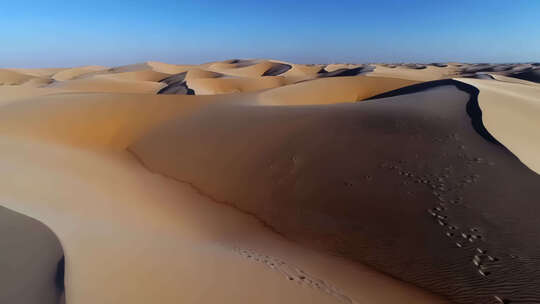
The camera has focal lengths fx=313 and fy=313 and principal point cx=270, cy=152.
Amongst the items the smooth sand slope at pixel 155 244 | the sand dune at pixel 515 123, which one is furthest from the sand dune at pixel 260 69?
the smooth sand slope at pixel 155 244

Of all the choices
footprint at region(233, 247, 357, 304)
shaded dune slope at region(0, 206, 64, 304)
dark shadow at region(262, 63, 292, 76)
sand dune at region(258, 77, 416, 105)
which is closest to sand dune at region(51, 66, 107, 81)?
dark shadow at region(262, 63, 292, 76)

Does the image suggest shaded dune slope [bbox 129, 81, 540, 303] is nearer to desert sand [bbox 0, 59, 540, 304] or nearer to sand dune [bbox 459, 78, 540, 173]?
desert sand [bbox 0, 59, 540, 304]

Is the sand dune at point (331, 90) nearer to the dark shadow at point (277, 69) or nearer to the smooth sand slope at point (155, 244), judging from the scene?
the smooth sand slope at point (155, 244)

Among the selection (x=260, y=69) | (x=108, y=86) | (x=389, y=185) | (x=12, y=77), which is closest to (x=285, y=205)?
(x=389, y=185)

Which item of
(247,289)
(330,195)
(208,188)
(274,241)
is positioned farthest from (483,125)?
(247,289)

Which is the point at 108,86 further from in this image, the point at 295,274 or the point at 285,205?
the point at 295,274

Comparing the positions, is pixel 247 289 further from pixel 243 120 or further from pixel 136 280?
pixel 243 120
